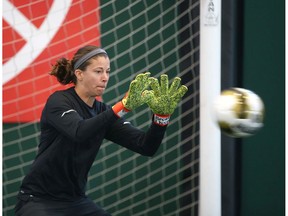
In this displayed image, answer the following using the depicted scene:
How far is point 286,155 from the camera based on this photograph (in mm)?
3986

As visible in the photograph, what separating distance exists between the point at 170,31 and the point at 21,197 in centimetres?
174

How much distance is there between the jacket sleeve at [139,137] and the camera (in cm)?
313

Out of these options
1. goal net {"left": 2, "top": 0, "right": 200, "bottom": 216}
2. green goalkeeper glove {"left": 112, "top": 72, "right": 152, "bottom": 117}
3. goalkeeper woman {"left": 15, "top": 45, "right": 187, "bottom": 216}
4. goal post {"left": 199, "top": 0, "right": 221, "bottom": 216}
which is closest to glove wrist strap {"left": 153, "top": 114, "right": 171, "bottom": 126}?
goalkeeper woman {"left": 15, "top": 45, "right": 187, "bottom": 216}

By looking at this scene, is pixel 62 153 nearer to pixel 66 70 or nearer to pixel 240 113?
pixel 66 70

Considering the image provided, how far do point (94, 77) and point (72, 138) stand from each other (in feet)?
1.10

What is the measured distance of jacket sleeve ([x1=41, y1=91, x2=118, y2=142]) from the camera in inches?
112

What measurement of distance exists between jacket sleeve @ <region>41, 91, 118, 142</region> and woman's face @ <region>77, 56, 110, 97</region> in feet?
0.37

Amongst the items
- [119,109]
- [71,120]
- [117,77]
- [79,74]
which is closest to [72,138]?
[71,120]

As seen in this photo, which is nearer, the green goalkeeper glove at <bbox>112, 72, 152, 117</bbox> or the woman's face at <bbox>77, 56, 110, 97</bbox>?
the green goalkeeper glove at <bbox>112, 72, 152, 117</bbox>

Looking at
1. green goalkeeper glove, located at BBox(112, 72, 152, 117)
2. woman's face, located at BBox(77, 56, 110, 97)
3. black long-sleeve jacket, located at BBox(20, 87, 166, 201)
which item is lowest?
black long-sleeve jacket, located at BBox(20, 87, 166, 201)

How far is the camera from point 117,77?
171 inches

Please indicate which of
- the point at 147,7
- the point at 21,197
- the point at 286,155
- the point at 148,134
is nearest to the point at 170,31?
the point at 147,7

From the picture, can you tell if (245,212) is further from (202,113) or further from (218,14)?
(218,14)

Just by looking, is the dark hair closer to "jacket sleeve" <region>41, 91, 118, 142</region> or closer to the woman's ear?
the woman's ear
